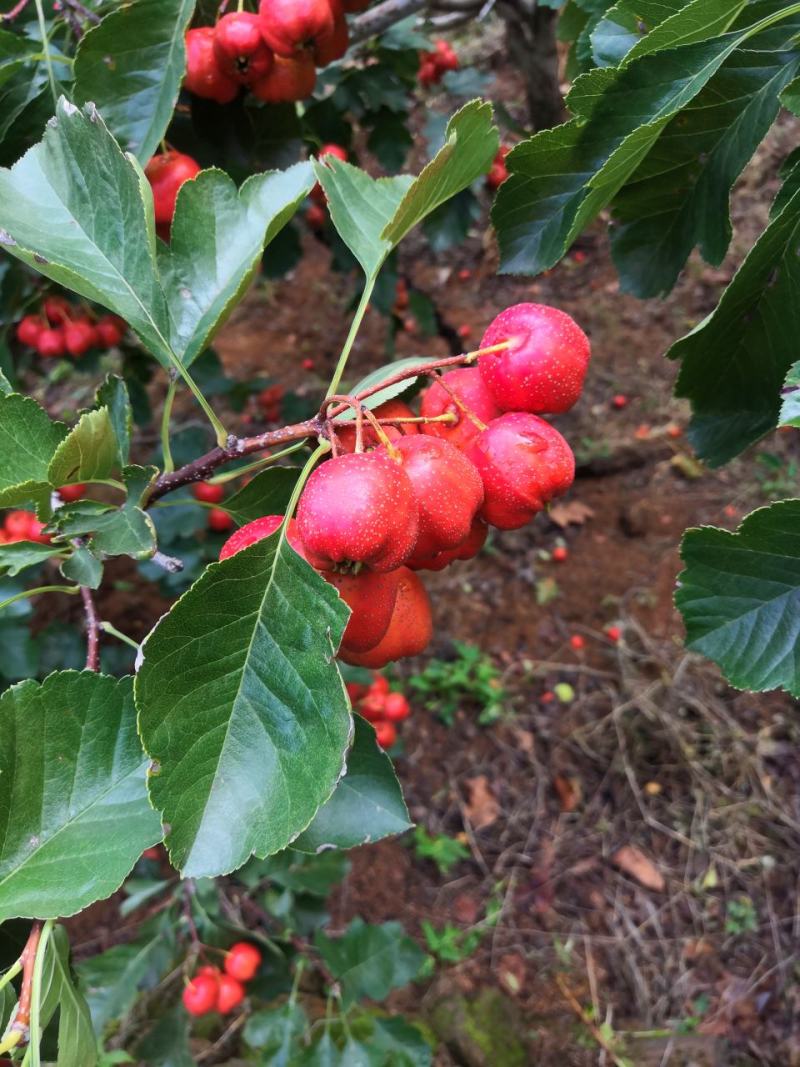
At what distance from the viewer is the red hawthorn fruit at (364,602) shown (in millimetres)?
800

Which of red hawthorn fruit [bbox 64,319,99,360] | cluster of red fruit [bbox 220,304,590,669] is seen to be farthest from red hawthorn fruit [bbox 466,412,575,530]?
red hawthorn fruit [bbox 64,319,99,360]

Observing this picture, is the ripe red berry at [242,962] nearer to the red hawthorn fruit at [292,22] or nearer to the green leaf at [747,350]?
the green leaf at [747,350]

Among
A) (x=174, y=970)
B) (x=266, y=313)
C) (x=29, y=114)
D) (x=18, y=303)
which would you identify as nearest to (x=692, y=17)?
(x=29, y=114)

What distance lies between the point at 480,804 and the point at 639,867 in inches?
23.7

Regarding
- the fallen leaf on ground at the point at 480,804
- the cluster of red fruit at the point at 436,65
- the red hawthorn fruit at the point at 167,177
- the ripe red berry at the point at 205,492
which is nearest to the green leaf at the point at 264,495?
the red hawthorn fruit at the point at 167,177

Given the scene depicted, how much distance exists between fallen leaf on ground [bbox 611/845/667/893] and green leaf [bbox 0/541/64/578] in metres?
2.48

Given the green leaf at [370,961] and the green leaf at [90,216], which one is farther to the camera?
the green leaf at [370,961]

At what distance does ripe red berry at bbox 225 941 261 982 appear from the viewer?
180cm

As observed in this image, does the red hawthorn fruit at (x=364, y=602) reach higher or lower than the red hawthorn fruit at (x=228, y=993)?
higher

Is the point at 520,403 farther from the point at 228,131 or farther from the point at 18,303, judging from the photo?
the point at 18,303

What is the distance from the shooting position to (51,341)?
7.07 ft

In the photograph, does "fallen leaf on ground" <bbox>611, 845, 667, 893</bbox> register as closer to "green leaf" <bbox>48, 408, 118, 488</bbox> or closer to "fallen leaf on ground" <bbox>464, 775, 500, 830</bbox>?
"fallen leaf on ground" <bbox>464, 775, 500, 830</bbox>

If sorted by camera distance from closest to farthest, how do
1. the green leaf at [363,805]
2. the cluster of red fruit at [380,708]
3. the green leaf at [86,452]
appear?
1. the green leaf at [86,452]
2. the green leaf at [363,805]
3. the cluster of red fruit at [380,708]

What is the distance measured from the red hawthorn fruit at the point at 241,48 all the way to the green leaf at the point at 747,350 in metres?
0.83
